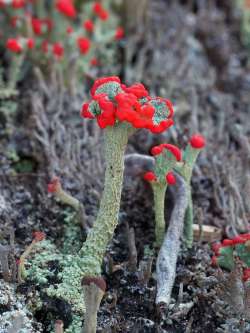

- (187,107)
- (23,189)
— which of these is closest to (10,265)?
(23,189)

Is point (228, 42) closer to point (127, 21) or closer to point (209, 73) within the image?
point (209, 73)

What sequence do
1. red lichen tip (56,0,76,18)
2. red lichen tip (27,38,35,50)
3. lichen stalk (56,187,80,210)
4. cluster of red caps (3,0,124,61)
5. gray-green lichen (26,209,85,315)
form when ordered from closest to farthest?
gray-green lichen (26,209,85,315)
lichen stalk (56,187,80,210)
red lichen tip (27,38,35,50)
cluster of red caps (3,0,124,61)
red lichen tip (56,0,76,18)

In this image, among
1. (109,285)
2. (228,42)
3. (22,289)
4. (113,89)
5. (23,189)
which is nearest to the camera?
(113,89)

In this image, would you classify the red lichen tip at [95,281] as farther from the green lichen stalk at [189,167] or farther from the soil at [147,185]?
the green lichen stalk at [189,167]

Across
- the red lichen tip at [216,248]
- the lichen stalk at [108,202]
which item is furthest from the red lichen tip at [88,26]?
the red lichen tip at [216,248]

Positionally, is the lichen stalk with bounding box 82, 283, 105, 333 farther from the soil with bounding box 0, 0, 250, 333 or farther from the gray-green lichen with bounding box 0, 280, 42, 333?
the gray-green lichen with bounding box 0, 280, 42, 333

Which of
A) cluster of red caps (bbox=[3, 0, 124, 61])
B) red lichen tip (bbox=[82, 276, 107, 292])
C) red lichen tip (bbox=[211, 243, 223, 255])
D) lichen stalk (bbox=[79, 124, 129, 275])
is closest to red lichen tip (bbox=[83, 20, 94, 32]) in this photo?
cluster of red caps (bbox=[3, 0, 124, 61])
